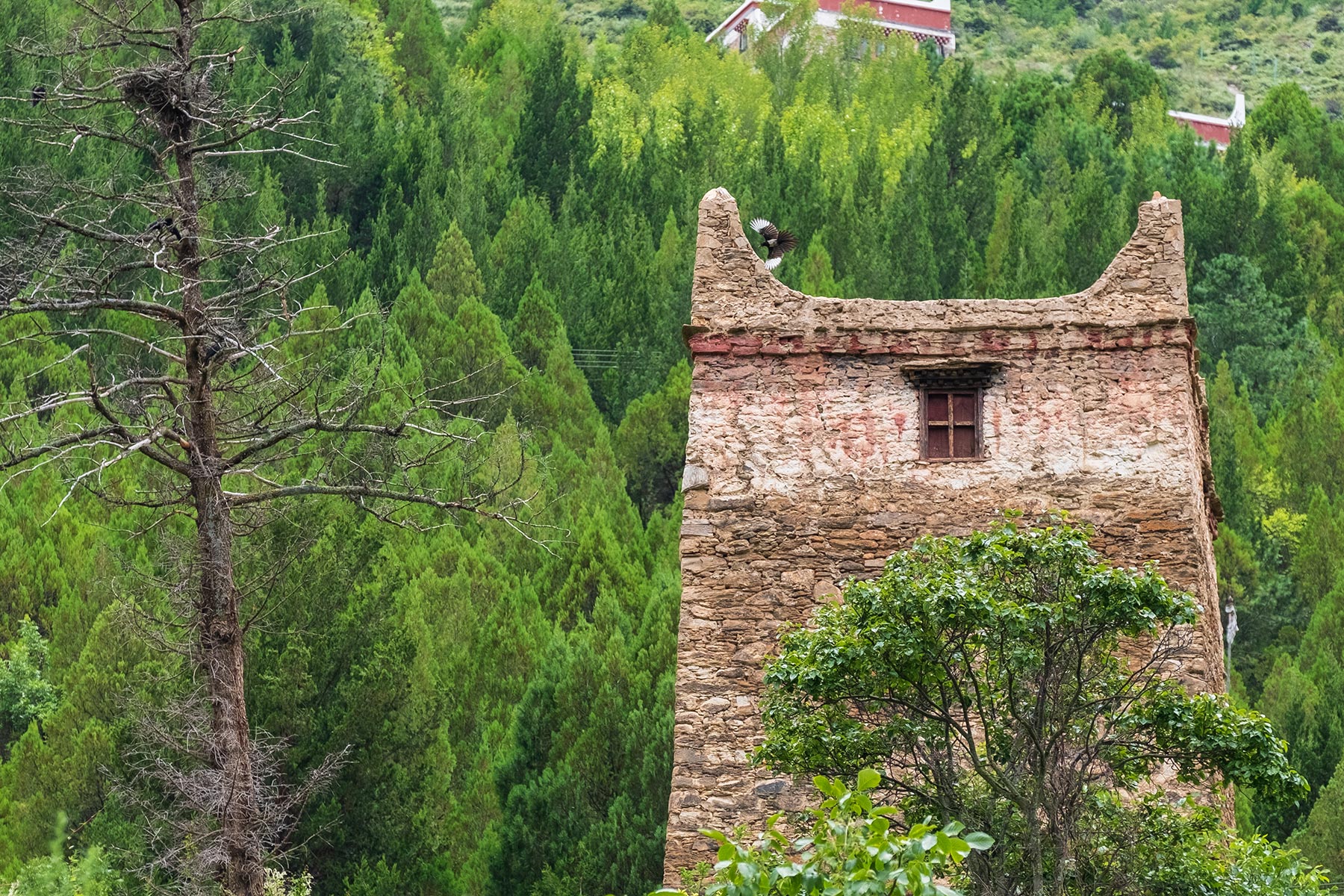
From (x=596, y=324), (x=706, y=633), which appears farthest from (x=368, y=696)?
(x=596, y=324)

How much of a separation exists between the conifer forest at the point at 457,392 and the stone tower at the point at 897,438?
174 centimetres

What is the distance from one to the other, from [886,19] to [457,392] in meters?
50.3

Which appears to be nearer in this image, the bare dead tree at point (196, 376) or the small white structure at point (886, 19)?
the bare dead tree at point (196, 376)

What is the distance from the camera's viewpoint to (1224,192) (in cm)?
4934

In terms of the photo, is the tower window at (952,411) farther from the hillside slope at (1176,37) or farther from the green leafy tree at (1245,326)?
the hillside slope at (1176,37)

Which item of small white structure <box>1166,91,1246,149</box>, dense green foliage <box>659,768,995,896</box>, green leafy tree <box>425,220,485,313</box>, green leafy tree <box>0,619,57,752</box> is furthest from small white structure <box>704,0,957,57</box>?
dense green foliage <box>659,768,995,896</box>

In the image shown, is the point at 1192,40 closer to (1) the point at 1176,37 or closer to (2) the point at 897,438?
(1) the point at 1176,37

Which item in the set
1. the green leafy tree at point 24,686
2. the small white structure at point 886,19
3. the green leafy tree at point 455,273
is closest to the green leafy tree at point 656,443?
the green leafy tree at point 455,273

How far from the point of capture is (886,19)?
84.9m

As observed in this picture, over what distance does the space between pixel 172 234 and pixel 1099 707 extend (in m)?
5.59

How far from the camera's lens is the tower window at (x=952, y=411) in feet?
47.5

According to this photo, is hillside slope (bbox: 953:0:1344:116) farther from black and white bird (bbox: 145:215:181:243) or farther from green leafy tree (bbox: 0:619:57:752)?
black and white bird (bbox: 145:215:181:243)

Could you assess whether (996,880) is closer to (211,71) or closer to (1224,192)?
(211,71)

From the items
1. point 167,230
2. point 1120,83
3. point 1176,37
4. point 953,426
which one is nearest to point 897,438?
point 953,426
